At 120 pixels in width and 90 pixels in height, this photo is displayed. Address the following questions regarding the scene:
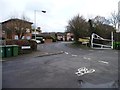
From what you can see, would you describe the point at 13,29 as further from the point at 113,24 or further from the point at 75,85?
the point at 75,85

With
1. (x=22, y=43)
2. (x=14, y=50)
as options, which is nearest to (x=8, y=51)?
(x=14, y=50)

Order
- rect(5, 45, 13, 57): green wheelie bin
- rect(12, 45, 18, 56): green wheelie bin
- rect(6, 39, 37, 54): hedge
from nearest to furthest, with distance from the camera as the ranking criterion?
1. rect(5, 45, 13, 57): green wheelie bin
2. rect(12, 45, 18, 56): green wheelie bin
3. rect(6, 39, 37, 54): hedge

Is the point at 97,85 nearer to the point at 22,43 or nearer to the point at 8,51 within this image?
the point at 8,51

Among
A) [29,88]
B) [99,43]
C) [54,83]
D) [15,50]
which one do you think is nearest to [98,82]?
[54,83]

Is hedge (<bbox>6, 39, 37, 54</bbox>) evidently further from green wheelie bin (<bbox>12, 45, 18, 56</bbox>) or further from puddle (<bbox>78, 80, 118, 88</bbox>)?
puddle (<bbox>78, 80, 118, 88</bbox>)

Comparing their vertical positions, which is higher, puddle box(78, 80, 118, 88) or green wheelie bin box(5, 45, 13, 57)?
green wheelie bin box(5, 45, 13, 57)

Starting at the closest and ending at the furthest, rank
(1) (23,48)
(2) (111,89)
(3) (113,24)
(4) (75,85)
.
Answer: (2) (111,89) < (4) (75,85) < (1) (23,48) < (3) (113,24)

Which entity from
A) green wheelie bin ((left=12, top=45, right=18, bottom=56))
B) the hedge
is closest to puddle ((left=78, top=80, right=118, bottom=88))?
green wheelie bin ((left=12, top=45, right=18, bottom=56))

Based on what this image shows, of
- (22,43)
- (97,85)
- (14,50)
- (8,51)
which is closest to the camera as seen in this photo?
(97,85)

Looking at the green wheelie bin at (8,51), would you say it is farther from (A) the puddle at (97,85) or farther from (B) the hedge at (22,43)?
(A) the puddle at (97,85)

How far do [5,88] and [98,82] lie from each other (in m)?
4.17

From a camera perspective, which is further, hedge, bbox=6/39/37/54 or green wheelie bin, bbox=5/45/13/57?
hedge, bbox=6/39/37/54

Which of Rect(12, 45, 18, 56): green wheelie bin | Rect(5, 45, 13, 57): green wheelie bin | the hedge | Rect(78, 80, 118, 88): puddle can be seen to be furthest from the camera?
the hedge

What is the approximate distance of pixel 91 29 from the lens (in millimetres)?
43406
